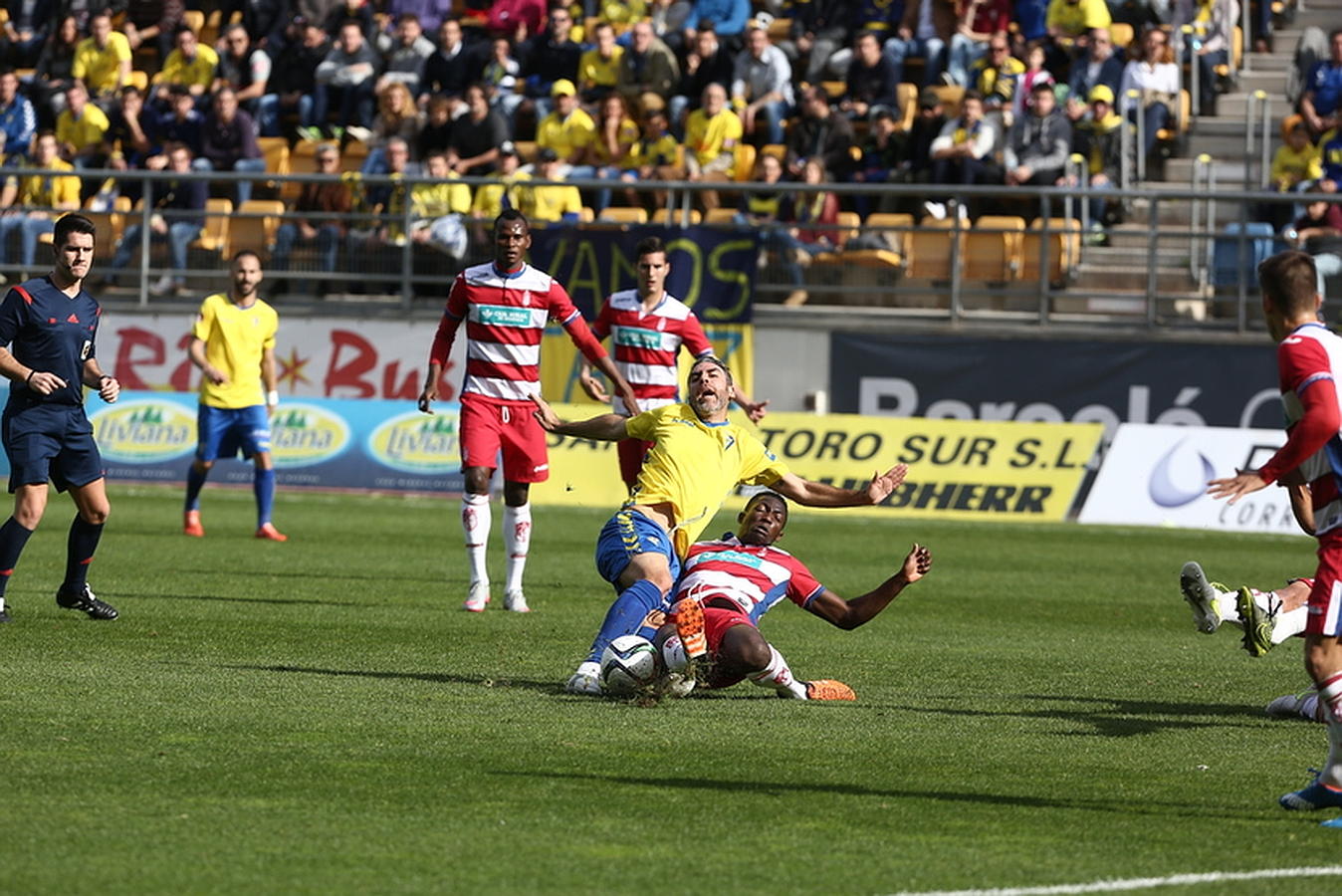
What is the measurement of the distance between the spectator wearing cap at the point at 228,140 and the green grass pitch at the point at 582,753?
13377mm

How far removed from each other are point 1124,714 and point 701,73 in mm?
18518

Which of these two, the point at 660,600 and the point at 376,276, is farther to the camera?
the point at 376,276

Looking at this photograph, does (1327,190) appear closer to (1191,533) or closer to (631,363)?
(1191,533)

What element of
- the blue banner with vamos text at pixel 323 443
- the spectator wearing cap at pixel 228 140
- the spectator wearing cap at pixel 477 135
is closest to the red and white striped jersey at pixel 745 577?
the blue banner with vamos text at pixel 323 443

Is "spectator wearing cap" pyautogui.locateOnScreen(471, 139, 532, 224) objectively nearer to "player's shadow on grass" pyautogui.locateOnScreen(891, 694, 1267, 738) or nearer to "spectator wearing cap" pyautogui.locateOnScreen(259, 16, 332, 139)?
"spectator wearing cap" pyautogui.locateOnScreen(259, 16, 332, 139)

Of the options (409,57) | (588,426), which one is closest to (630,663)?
(588,426)

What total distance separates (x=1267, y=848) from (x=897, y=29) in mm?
22215

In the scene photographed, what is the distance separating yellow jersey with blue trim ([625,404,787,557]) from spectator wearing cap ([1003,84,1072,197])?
14929 millimetres

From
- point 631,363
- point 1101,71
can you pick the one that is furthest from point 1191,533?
point 631,363

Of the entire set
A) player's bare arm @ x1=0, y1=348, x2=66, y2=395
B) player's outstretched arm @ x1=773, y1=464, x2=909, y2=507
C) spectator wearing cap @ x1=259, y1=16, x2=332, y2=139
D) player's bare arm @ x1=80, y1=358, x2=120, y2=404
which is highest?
spectator wearing cap @ x1=259, y1=16, x2=332, y2=139

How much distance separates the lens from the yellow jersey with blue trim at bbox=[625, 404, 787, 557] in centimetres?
1019

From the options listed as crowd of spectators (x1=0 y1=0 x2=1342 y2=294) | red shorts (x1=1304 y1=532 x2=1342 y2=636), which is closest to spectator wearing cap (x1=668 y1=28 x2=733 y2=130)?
crowd of spectators (x1=0 y1=0 x2=1342 y2=294)

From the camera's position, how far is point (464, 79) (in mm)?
28125

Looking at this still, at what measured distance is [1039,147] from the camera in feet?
80.6
